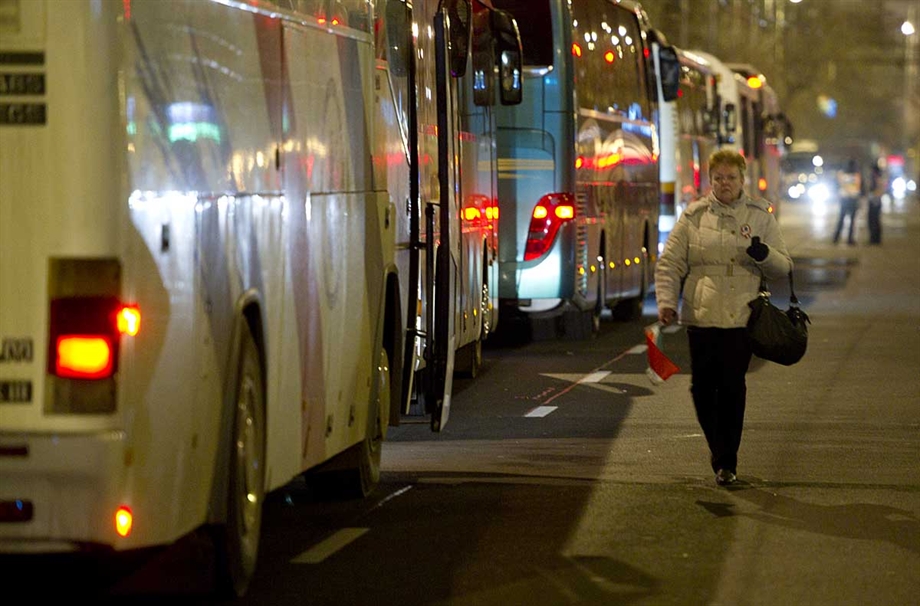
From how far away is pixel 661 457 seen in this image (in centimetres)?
1230

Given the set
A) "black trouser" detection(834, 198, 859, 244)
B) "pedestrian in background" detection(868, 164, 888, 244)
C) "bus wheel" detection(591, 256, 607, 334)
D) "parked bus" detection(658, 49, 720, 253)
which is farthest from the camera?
"black trouser" detection(834, 198, 859, 244)

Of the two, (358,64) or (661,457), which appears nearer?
(358,64)

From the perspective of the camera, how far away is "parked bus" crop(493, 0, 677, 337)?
21.0 metres

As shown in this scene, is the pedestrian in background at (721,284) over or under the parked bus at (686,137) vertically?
under

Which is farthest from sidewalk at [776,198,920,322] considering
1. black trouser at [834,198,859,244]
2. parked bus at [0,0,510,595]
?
parked bus at [0,0,510,595]

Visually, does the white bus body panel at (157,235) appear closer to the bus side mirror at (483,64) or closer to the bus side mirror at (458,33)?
the bus side mirror at (458,33)

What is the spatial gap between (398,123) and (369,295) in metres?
1.45

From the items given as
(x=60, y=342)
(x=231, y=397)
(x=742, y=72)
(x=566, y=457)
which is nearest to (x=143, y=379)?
(x=60, y=342)

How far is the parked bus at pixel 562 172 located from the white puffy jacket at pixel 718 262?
9.66 meters

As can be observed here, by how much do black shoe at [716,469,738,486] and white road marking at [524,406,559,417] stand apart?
367cm

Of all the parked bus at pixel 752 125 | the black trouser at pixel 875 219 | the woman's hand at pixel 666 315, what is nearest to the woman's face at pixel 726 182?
the woman's hand at pixel 666 315

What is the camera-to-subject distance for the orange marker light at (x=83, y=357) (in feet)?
21.1

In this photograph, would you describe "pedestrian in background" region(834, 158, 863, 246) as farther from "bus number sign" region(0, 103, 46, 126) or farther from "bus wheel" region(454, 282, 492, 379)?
"bus number sign" region(0, 103, 46, 126)

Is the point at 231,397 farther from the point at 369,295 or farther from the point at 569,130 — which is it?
the point at 569,130
